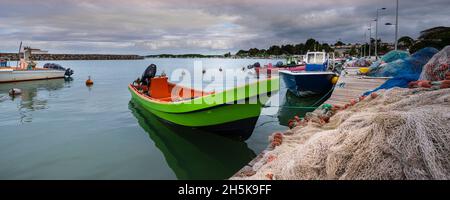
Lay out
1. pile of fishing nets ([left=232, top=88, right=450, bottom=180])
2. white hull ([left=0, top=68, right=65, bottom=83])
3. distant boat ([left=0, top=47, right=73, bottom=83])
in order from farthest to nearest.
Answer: distant boat ([left=0, top=47, right=73, bottom=83])
white hull ([left=0, top=68, right=65, bottom=83])
pile of fishing nets ([left=232, top=88, right=450, bottom=180])

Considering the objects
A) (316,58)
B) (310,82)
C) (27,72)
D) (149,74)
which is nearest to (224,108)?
(149,74)

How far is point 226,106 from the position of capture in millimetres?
8406

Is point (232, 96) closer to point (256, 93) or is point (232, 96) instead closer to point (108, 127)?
point (256, 93)

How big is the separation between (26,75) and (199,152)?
36183mm

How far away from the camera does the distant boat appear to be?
33.6 m

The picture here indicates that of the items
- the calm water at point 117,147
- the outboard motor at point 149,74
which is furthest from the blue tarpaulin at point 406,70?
the outboard motor at point 149,74

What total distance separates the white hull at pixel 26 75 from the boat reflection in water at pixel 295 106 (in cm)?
3223

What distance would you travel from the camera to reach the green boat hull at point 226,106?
7.91m

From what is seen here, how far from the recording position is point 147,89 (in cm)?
1603

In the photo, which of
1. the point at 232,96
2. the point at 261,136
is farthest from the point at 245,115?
the point at 261,136

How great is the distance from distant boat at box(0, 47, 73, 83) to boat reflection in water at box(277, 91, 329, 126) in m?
32.3

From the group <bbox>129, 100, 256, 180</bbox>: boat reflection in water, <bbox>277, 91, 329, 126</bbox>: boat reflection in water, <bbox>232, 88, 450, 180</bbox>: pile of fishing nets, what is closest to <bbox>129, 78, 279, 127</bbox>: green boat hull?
<bbox>129, 100, 256, 180</bbox>: boat reflection in water

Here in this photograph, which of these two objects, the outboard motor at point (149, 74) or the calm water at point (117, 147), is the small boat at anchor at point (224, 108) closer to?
the calm water at point (117, 147)

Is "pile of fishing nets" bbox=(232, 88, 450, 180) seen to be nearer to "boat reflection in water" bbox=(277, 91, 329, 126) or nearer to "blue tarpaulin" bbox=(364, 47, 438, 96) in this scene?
"blue tarpaulin" bbox=(364, 47, 438, 96)
